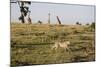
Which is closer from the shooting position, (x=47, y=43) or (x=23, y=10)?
(x=23, y=10)

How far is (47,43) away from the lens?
243 cm

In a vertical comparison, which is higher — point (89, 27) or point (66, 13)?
Result: point (66, 13)

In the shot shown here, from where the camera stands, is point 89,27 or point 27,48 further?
point 89,27

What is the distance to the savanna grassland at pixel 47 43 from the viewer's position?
2.30 metres

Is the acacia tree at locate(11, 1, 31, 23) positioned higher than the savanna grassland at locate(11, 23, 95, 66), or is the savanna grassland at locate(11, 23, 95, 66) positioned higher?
the acacia tree at locate(11, 1, 31, 23)

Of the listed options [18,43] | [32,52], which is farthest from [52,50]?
[18,43]

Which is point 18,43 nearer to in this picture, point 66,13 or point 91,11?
point 66,13

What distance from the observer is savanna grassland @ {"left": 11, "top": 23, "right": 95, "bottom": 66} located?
2.30 m

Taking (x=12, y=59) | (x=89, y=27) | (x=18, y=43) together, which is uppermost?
(x=89, y=27)

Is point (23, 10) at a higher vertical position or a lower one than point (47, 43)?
higher

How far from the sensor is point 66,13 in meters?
2.52

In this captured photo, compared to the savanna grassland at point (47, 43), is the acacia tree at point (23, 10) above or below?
above
